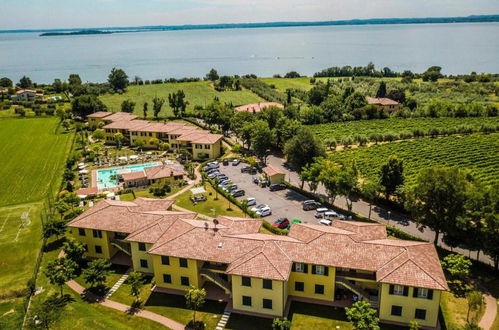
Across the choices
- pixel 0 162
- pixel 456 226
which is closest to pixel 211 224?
pixel 456 226

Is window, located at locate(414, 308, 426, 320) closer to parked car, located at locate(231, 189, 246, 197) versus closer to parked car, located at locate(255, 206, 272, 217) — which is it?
parked car, located at locate(255, 206, 272, 217)

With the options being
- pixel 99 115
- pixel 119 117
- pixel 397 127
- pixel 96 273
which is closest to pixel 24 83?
pixel 99 115

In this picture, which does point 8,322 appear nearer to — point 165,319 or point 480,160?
point 165,319

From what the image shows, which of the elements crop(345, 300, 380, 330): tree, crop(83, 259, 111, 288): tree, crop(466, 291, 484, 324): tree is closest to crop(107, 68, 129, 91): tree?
crop(83, 259, 111, 288): tree

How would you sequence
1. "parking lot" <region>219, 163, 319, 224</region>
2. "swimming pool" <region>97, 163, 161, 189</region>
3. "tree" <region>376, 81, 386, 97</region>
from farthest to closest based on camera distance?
"tree" <region>376, 81, 386, 97</region> → "swimming pool" <region>97, 163, 161, 189</region> → "parking lot" <region>219, 163, 319, 224</region>

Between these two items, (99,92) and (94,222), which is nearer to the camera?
(94,222)
